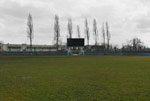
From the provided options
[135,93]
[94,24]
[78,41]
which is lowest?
[135,93]

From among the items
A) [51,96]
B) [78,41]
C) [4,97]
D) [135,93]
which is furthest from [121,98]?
[78,41]

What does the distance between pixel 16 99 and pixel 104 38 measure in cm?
9162

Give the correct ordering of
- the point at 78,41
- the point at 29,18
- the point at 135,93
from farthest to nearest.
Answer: the point at 29,18 → the point at 78,41 → the point at 135,93

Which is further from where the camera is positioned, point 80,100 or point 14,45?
point 14,45

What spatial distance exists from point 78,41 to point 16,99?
208 ft

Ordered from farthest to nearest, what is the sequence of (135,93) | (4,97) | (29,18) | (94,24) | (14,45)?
(14,45), (94,24), (29,18), (135,93), (4,97)

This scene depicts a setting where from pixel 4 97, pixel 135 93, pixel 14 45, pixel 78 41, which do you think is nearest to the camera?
pixel 4 97

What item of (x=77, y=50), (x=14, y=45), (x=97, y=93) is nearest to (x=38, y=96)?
(x=97, y=93)

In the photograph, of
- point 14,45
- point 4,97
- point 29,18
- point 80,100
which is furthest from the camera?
point 14,45

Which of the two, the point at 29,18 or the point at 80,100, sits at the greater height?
the point at 29,18

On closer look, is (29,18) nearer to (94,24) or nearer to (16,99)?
(94,24)

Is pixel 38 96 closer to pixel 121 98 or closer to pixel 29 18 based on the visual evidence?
pixel 121 98

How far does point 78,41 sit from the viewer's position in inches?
2773

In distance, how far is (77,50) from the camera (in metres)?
83.3
